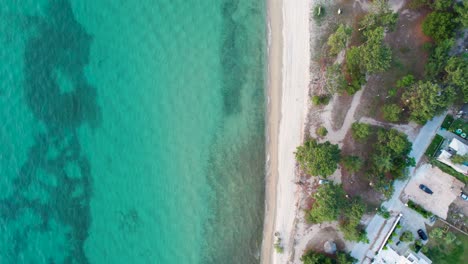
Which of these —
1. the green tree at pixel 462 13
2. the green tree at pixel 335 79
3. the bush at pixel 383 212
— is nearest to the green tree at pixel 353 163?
the bush at pixel 383 212

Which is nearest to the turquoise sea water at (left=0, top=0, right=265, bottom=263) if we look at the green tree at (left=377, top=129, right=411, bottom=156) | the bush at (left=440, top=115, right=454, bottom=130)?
the green tree at (left=377, top=129, right=411, bottom=156)

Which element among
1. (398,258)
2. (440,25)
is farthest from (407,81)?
(398,258)

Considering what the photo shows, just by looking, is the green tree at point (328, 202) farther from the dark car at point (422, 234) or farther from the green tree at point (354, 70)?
the green tree at point (354, 70)

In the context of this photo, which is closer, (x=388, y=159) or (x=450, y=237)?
(x=388, y=159)

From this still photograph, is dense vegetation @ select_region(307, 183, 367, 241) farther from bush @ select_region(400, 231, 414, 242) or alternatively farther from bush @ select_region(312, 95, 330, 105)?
bush @ select_region(312, 95, 330, 105)

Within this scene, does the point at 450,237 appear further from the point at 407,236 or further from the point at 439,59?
the point at 439,59

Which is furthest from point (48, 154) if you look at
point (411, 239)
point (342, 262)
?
point (411, 239)
